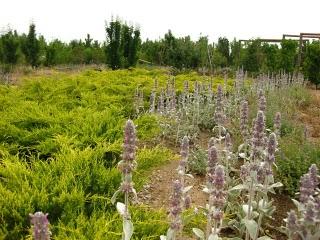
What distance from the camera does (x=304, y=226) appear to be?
223 cm

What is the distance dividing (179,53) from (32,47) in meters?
8.11

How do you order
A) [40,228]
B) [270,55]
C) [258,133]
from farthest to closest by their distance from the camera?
[270,55]
[258,133]
[40,228]

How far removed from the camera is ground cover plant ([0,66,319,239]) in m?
2.60

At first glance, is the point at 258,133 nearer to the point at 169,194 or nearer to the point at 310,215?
the point at 310,215

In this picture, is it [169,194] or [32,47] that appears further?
[32,47]

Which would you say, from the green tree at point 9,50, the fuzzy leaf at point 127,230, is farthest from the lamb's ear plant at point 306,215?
the green tree at point 9,50

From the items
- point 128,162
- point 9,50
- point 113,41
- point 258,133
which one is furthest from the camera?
point 9,50

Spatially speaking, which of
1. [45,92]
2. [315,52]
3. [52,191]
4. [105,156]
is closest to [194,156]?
[105,156]

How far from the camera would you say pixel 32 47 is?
2492 centimetres

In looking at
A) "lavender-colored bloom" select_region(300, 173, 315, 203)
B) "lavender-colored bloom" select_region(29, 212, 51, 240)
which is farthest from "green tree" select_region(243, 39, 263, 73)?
"lavender-colored bloom" select_region(29, 212, 51, 240)

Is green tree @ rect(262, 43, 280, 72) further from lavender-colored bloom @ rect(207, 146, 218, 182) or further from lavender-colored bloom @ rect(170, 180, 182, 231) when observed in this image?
lavender-colored bloom @ rect(170, 180, 182, 231)

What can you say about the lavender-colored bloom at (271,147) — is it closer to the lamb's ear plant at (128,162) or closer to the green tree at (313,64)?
the lamb's ear plant at (128,162)

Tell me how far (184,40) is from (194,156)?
20524 millimetres

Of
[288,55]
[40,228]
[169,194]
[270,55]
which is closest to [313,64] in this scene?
[288,55]
